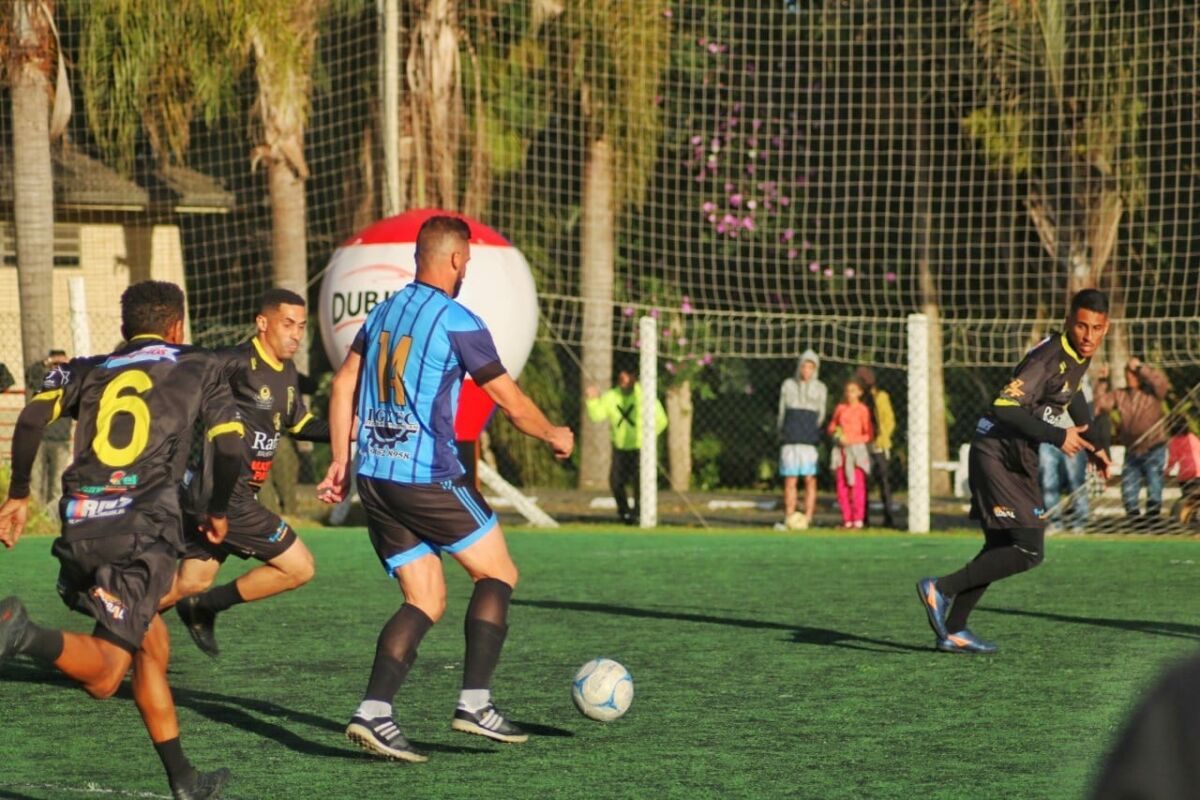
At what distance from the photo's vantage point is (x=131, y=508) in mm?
5688

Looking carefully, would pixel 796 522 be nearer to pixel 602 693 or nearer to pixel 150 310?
pixel 602 693

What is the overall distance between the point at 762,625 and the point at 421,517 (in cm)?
448

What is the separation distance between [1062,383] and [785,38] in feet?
57.1

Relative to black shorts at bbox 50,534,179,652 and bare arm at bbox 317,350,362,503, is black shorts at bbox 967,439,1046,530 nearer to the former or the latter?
bare arm at bbox 317,350,362,503

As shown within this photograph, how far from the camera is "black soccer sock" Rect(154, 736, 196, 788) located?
5.46 meters

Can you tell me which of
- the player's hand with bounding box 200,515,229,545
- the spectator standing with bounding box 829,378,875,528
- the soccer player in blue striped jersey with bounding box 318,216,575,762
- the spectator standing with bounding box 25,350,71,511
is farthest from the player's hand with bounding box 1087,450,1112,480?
the spectator standing with bounding box 25,350,71,511

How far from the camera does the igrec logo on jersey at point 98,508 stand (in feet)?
18.6

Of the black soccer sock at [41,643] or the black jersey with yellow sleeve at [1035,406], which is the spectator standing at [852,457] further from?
the black soccer sock at [41,643]

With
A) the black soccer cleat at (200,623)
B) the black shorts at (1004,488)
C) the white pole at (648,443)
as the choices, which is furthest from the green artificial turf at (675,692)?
the white pole at (648,443)

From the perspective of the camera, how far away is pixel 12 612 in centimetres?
542

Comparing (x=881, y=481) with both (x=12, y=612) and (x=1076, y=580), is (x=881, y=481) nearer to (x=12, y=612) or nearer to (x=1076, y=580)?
(x=1076, y=580)

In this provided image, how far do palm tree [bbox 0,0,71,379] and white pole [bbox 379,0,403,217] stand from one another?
3663 mm

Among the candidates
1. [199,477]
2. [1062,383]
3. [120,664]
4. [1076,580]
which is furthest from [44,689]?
[1076,580]

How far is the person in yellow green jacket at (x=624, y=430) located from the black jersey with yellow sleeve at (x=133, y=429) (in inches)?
540
